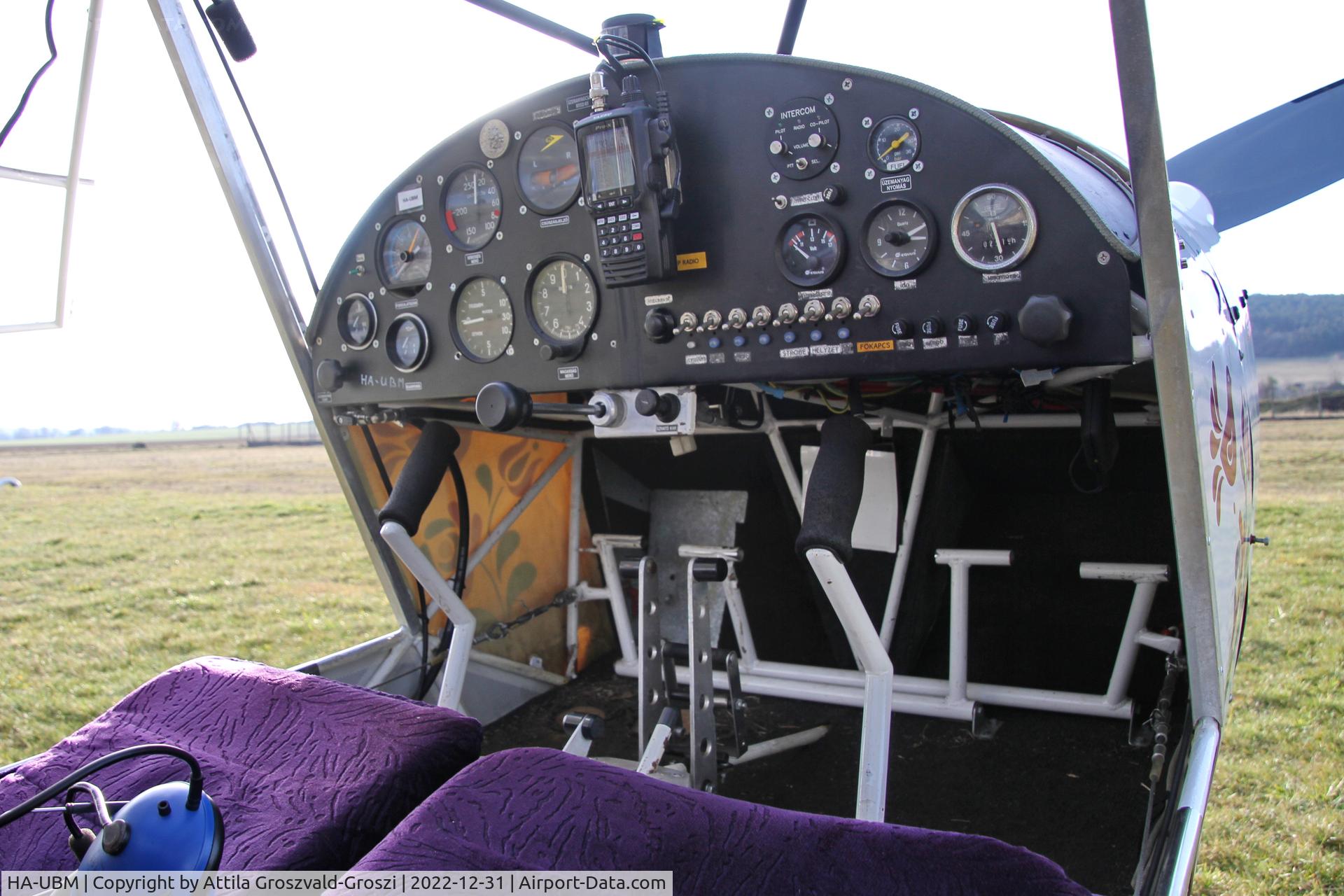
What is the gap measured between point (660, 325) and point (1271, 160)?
95.4 inches

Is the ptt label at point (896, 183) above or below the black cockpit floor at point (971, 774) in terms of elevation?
above

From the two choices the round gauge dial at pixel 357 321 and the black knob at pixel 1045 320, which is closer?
the black knob at pixel 1045 320

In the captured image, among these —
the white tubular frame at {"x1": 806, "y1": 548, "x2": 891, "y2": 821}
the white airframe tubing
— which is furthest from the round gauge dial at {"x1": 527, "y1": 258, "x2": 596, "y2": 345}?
the white airframe tubing

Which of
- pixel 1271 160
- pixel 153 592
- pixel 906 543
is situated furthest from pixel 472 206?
pixel 153 592

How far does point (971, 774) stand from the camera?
269 cm

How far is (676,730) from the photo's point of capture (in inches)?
97.5

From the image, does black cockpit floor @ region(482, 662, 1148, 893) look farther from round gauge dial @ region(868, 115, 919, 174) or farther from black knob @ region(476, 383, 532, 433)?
round gauge dial @ region(868, 115, 919, 174)

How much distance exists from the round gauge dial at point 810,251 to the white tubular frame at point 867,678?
59 cm

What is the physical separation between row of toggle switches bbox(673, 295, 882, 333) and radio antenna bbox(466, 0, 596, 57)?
2.04 ft

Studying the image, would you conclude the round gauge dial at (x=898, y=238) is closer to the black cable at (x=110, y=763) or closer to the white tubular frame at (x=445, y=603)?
the white tubular frame at (x=445, y=603)

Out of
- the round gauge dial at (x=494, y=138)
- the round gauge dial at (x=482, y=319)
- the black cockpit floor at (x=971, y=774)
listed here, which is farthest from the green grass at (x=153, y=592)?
the round gauge dial at (x=494, y=138)

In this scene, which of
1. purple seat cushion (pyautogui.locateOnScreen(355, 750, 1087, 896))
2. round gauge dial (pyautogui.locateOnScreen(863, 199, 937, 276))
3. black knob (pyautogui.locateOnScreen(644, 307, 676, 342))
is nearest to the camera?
purple seat cushion (pyautogui.locateOnScreen(355, 750, 1087, 896))

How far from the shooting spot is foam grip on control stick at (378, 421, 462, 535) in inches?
92.5

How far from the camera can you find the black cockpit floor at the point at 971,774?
7.84ft
